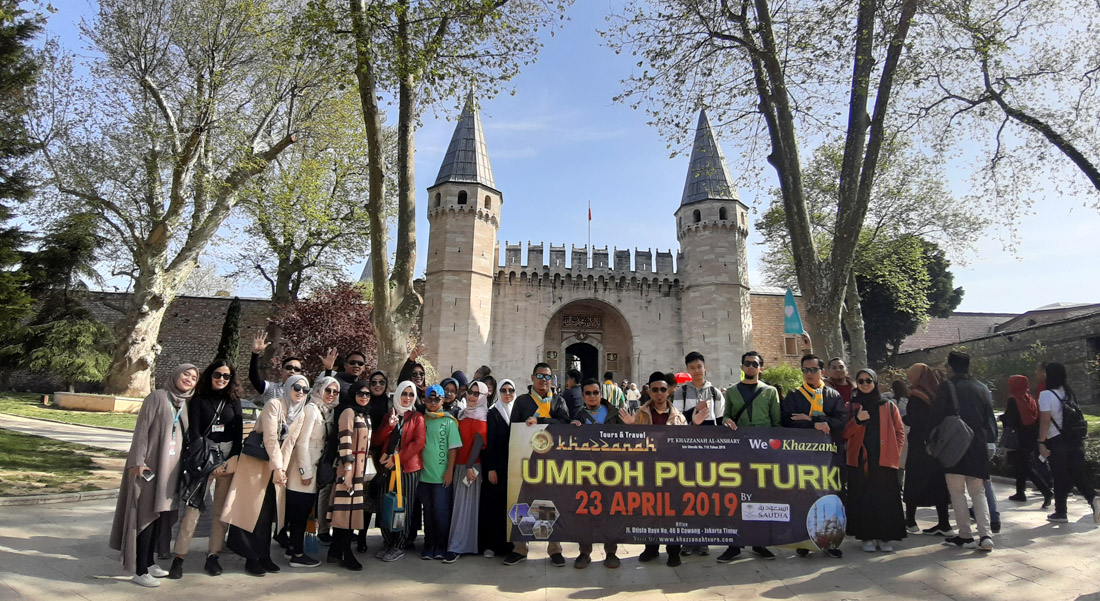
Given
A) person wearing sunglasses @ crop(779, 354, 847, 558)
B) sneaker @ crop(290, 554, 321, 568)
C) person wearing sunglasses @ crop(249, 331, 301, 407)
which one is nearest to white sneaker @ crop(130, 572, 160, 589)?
sneaker @ crop(290, 554, 321, 568)

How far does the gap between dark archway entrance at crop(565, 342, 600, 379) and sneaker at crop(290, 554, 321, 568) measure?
2050 cm

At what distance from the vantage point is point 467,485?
4664mm

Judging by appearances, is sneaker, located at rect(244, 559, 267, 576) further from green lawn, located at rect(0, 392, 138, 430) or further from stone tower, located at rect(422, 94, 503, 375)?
stone tower, located at rect(422, 94, 503, 375)

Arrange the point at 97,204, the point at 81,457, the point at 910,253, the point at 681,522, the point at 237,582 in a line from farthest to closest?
the point at 910,253, the point at 97,204, the point at 81,457, the point at 681,522, the point at 237,582

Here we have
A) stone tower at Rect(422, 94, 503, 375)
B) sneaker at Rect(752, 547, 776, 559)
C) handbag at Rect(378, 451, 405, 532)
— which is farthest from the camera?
stone tower at Rect(422, 94, 503, 375)

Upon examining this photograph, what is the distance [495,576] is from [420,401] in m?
1.75

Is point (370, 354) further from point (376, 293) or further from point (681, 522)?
point (681, 522)

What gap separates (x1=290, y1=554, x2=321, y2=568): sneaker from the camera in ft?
14.1

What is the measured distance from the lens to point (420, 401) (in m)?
5.33

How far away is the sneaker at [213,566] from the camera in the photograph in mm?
3992

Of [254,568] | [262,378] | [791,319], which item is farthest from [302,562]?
[791,319]

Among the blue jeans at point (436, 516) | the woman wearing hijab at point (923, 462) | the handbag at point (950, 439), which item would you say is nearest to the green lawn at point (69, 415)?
the blue jeans at point (436, 516)

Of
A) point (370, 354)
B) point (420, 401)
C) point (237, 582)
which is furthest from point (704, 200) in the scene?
point (237, 582)

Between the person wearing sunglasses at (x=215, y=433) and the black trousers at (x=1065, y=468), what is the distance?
7466 millimetres
